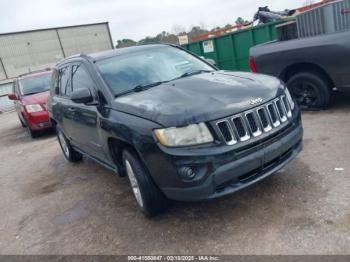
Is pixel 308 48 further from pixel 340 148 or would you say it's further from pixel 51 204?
pixel 51 204

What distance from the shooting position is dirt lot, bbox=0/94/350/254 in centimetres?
312

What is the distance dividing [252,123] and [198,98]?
0.55 metres

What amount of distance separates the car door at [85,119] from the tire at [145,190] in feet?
2.74

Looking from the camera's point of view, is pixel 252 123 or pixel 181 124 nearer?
pixel 181 124

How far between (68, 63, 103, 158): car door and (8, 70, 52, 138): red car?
15.0 ft

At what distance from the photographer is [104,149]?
430 centimetres

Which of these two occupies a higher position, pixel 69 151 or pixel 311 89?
pixel 311 89

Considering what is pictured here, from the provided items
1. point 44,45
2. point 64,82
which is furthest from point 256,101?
point 44,45

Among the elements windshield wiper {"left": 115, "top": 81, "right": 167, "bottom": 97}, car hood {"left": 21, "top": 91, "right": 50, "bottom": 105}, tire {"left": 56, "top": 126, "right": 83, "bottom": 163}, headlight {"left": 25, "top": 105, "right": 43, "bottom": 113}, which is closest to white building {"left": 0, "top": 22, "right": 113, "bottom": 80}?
car hood {"left": 21, "top": 91, "right": 50, "bottom": 105}

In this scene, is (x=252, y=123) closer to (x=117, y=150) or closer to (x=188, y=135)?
(x=188, y=135)

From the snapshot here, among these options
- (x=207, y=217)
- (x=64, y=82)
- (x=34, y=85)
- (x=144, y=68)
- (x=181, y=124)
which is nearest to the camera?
(x=181, y=124)

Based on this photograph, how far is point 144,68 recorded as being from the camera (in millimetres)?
4379

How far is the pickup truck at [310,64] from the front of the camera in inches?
230

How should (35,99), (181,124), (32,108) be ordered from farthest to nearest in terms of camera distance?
(35,99), (32,108), (181,124)
